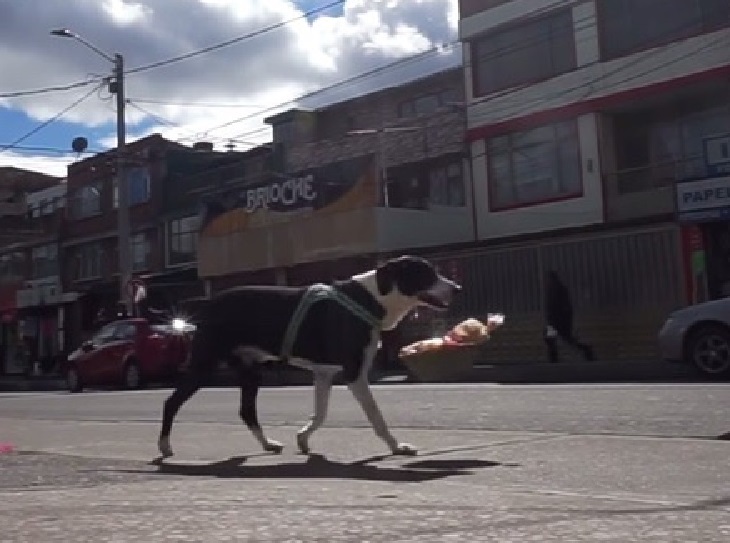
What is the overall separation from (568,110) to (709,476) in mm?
20973

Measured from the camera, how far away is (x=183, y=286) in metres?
38.1

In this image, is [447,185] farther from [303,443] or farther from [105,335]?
[303,443]

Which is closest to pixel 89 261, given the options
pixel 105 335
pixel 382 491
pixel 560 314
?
pixel 105 335

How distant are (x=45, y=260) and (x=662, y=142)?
33.2 metres

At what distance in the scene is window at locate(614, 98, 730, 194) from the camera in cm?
2469

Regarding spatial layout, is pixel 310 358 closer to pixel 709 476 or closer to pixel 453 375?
pixel 709 476

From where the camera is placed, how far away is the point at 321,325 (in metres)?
7.71

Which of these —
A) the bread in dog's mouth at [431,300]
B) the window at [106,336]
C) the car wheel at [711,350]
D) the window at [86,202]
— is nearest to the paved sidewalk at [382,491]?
the bread in dog's mouth at [431,300]

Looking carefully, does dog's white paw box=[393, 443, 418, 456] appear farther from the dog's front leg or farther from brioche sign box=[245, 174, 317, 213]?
brioche sign box=[245, 174, 317, 213]

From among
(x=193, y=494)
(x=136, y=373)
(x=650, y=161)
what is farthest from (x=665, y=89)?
(x=193, y=494)

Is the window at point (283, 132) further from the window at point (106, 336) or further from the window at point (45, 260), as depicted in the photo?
the window at point (45, 260)

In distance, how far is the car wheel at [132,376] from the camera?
934 inches

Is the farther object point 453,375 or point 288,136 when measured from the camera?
point 288,136

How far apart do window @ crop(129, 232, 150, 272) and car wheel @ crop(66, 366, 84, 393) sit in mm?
17567
